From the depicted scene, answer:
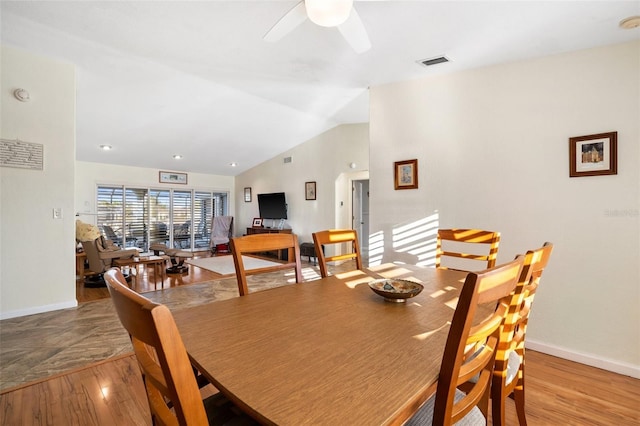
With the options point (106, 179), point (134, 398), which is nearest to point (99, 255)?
point (134, 398)

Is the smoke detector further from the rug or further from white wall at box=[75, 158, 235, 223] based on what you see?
white wall at box=[75, 158, 235, 223]

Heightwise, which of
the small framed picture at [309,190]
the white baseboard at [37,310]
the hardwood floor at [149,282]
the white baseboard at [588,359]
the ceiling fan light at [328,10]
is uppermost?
the ceiling fan light at [328,10]

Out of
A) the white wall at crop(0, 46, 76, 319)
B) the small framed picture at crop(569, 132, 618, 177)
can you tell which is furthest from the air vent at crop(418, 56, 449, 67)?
the white wall at crop(0, 46, 76, 319)

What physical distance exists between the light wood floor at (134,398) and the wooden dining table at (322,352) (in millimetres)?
1113

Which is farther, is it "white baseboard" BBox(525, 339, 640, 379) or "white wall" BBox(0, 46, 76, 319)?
"white wall" BBox(0, 46, 76, 319)

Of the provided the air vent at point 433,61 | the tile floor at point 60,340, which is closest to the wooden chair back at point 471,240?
the air vent at point 433,61

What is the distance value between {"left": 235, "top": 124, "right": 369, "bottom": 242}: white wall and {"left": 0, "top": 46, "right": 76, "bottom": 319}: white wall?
4.34 m

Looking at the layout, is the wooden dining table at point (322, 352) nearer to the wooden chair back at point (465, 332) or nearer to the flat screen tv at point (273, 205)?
the wooden chair back at point (465, 332)

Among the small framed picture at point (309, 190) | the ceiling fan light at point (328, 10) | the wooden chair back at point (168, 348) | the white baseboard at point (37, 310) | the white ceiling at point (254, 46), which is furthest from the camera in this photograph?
the small framed picture at point (309, 190)

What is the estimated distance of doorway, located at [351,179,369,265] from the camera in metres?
6.66

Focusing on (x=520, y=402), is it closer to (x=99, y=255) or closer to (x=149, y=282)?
(x=149, y=282)

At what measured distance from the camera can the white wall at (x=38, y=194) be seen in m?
2.98

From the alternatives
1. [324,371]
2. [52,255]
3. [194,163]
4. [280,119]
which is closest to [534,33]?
[324,371]

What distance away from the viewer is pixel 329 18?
5.14 ft
